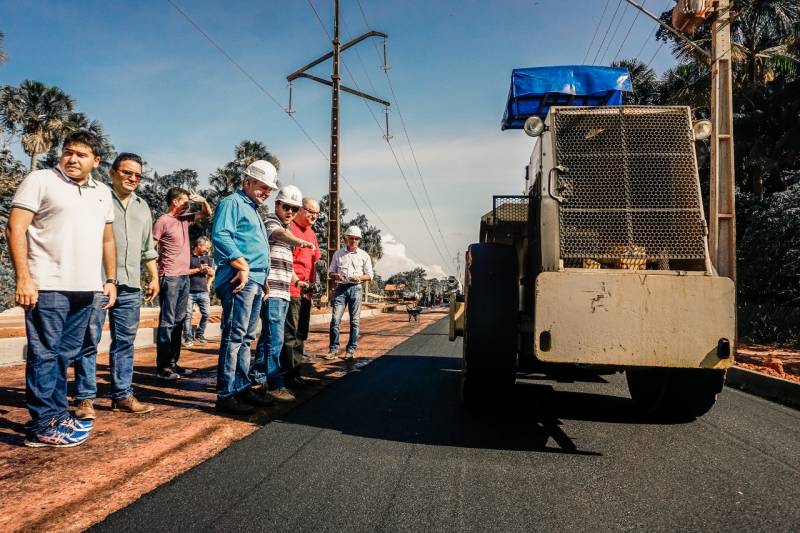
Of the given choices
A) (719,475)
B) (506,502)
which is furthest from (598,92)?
(506,502)

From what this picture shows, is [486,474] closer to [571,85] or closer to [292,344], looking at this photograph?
[292,344]

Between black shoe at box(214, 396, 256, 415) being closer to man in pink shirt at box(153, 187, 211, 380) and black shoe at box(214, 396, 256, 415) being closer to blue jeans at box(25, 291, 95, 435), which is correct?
blue jeans at box(25, 291, 95, 435)

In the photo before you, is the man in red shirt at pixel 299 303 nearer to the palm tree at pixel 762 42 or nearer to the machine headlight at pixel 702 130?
the machine headlight at pixel 702 130

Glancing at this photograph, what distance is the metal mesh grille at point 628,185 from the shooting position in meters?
3.54

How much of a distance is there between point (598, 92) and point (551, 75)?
1.64ft

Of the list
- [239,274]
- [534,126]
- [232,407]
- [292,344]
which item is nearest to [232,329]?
[239,274]

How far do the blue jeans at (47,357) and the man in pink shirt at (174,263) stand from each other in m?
2.32

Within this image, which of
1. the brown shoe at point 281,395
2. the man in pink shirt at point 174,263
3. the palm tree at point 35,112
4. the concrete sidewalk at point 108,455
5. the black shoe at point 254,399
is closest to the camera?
the concrete sidewalk at point 108,455

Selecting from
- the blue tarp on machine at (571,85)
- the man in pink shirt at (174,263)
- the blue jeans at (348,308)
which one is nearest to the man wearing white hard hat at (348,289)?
the blue jeans at (348,308)

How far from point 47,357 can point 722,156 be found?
736 cm

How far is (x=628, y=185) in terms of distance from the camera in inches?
143

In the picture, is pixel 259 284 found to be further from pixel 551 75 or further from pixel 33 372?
pixel 551 75

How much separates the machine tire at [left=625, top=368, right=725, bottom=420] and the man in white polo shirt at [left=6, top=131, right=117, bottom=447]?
3.49 m

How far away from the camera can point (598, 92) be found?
5.44 metres
